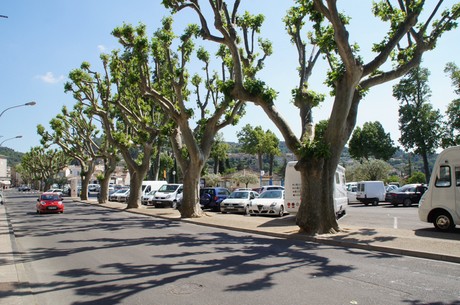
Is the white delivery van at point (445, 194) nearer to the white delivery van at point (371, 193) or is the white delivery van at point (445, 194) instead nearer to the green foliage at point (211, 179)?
the white delivery van at point (371, 193)

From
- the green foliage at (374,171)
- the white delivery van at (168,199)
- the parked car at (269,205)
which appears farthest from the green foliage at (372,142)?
the parked car at (269,205)

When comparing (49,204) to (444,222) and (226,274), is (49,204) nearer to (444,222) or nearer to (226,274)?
(226,274)

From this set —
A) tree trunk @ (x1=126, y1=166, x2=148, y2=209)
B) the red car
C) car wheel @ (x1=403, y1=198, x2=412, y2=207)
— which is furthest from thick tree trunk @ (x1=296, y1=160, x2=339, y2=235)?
tree trunk @ (x1=126, y1=166, x2=148, y2=209)

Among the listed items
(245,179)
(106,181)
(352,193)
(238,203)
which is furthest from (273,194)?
(245,179)

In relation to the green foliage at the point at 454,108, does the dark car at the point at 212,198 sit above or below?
below

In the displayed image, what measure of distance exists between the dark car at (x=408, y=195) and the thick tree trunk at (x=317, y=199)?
18.9 metres

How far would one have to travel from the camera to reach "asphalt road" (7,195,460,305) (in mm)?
6258

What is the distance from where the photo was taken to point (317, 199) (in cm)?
1362

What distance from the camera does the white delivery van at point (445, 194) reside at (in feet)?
44.4

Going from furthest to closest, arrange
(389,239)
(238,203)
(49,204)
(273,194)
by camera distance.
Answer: (49,204), (238,203), (273,194), (389,239)

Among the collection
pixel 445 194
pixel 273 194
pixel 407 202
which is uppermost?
pixel 445 194

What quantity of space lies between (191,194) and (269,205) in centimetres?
430

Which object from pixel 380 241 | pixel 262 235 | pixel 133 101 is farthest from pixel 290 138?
pixel 133 101

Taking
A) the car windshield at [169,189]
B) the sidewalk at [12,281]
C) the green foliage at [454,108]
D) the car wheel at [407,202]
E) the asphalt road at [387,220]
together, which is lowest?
the sidewalk at [12,281]
